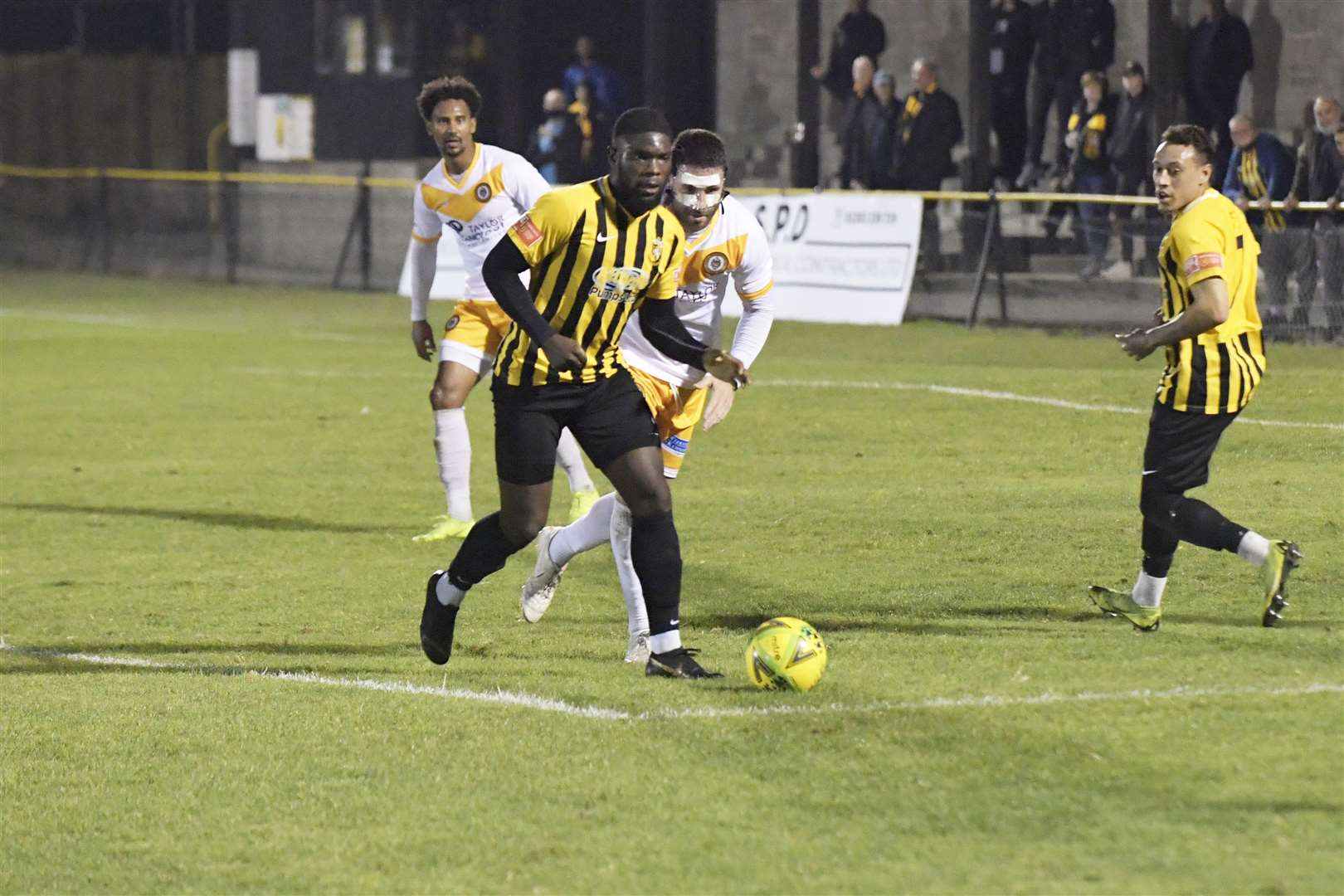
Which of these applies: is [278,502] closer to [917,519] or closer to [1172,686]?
[917,519]

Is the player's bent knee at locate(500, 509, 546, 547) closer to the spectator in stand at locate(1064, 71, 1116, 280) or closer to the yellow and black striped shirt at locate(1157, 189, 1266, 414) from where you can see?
the yellow and black striped shirt at locate(1157, 189, 1266, 414)

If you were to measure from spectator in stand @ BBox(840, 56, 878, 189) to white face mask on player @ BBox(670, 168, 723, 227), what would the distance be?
1632 cm

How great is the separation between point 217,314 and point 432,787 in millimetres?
21048

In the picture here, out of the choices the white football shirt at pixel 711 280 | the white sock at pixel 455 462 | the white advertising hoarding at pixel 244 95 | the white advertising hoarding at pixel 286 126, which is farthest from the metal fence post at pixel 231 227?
the white football shirt at pixel 711 280

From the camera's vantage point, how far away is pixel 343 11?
34.3m

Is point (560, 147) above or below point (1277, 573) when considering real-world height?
above

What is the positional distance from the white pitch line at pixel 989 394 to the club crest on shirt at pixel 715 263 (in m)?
6.81

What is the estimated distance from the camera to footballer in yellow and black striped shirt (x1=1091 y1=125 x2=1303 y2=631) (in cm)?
780

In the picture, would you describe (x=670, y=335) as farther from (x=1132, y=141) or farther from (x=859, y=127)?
(x=859, y=127)

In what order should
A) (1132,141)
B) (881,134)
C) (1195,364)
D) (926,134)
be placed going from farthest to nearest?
(881,134) → (926,134) → (1132,141) → (1195,364)

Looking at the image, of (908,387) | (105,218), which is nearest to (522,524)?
(908,387)

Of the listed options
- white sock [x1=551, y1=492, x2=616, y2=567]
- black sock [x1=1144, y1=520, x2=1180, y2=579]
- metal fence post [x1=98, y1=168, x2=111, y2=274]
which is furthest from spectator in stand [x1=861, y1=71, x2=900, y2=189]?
black sock [x1=1144, y1=520, x2=1180, y2=579]

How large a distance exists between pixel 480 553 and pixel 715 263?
1410 millimetres

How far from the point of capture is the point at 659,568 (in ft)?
24.4
